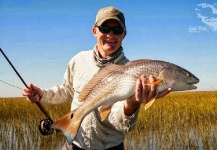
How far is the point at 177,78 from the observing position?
3.01 meters

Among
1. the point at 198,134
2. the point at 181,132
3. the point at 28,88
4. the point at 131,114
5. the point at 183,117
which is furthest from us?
the point at 183,117

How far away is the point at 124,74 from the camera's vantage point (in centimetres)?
297

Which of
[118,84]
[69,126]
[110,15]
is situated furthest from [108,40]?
[69,126]

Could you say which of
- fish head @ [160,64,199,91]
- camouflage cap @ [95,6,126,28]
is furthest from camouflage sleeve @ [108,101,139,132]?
camouflage cap @ [95,6,126,28]

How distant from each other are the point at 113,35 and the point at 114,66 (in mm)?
499

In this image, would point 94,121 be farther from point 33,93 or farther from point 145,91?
point 33,93

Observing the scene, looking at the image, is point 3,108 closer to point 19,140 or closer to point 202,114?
point 19,140

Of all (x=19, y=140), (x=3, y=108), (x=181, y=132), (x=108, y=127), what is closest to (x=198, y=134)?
(x=181, y=132)

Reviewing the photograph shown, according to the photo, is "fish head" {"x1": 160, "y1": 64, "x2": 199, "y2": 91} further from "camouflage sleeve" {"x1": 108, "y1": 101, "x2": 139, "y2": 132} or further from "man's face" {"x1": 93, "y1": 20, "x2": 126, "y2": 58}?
"man's face" {"x1": 93, "y1": 20, "x2": 126, "y2": 58}

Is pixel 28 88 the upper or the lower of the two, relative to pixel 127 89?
lower

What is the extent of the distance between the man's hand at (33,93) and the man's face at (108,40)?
3.04 ft

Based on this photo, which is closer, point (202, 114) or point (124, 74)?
point (124, 74)

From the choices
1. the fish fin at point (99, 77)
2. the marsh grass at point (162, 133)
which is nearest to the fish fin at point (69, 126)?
the fish fin at point (99, 77)

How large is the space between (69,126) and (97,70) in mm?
711
